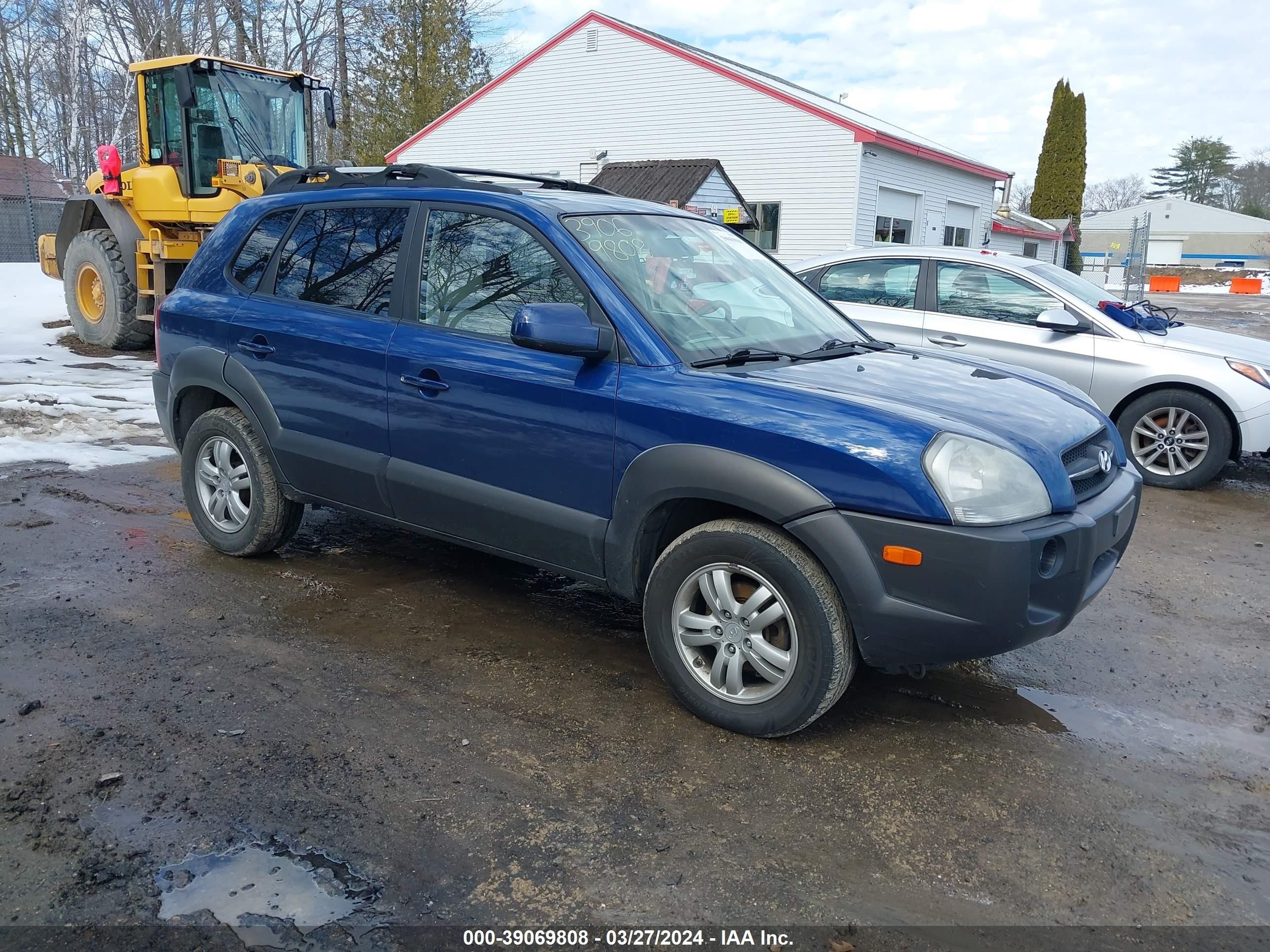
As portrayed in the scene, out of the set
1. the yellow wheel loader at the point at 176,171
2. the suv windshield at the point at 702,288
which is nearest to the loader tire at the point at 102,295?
the yellow wheel loader at the point at 176,171

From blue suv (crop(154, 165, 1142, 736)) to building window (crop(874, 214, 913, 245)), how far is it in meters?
20.8

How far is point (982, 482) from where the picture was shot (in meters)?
3.10

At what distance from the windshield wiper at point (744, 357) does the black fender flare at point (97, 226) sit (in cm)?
1137

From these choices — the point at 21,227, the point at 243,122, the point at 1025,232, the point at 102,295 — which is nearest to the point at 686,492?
the point at 243,122

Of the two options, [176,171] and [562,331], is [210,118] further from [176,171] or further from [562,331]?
[562,331]

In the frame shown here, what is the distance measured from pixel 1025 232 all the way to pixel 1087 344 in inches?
1228

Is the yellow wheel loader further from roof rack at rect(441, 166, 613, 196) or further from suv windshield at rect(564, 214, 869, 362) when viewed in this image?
suv windshield at rect(564, 214, 869, 362)

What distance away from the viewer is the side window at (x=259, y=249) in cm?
480

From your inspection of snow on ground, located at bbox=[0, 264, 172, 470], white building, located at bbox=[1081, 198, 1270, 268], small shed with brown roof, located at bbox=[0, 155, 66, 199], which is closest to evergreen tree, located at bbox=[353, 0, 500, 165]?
small shed with brown roof, located at bbox=[0, 155, 66, 199]

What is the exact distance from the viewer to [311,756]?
325 cm

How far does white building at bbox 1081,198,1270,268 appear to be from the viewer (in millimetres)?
81562

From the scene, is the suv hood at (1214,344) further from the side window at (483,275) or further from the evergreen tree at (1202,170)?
the evergreen tree at (1202,170)

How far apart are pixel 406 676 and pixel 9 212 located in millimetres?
32548

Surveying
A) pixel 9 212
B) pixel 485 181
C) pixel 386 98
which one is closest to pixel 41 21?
pixel 9 212
